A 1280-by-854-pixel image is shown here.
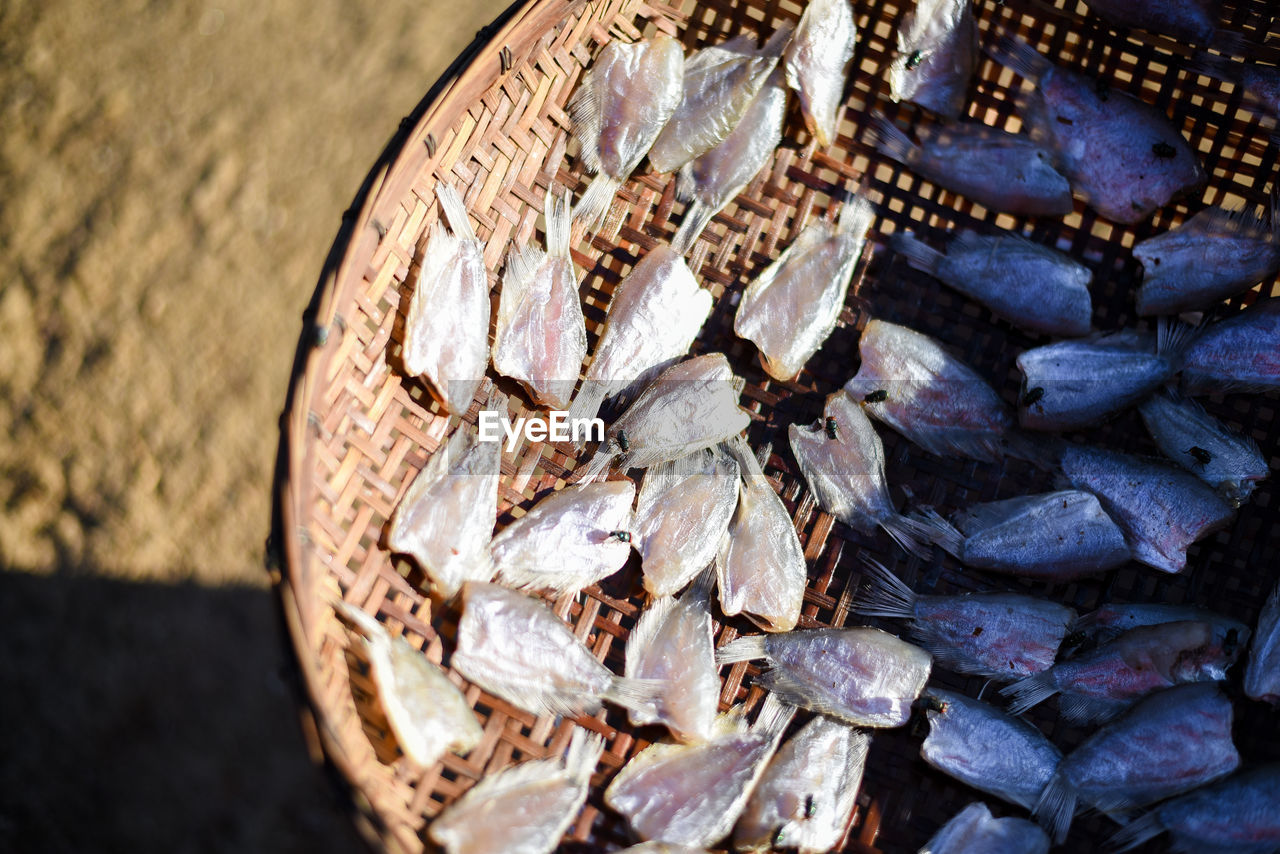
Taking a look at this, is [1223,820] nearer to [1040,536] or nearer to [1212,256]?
[1040,536]

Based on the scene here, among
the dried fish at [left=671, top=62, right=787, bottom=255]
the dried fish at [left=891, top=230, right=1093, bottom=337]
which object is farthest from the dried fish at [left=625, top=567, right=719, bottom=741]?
the dried fish at [left=891, top=230, right=1093, bottom=337]

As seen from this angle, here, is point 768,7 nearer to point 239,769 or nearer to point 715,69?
point 715,69

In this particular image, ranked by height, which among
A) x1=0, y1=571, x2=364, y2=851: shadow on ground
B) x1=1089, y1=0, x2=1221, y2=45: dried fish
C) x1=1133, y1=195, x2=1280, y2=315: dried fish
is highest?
x1=1089, y1=0, x2=1221, y2=45: dried fish

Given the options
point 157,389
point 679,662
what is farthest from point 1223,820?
point 157,389

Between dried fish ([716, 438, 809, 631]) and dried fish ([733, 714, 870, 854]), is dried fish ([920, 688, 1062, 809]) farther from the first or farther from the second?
dried fish ([716, 438, 809, 631])

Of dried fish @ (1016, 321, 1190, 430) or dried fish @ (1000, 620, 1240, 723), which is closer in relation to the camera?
dried fish @ (1000, 620, 1240, 723)

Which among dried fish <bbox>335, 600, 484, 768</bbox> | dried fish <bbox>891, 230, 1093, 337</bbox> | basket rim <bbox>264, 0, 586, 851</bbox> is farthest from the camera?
dried fish <bbox>891, 230, 1093, 337</bbox>
